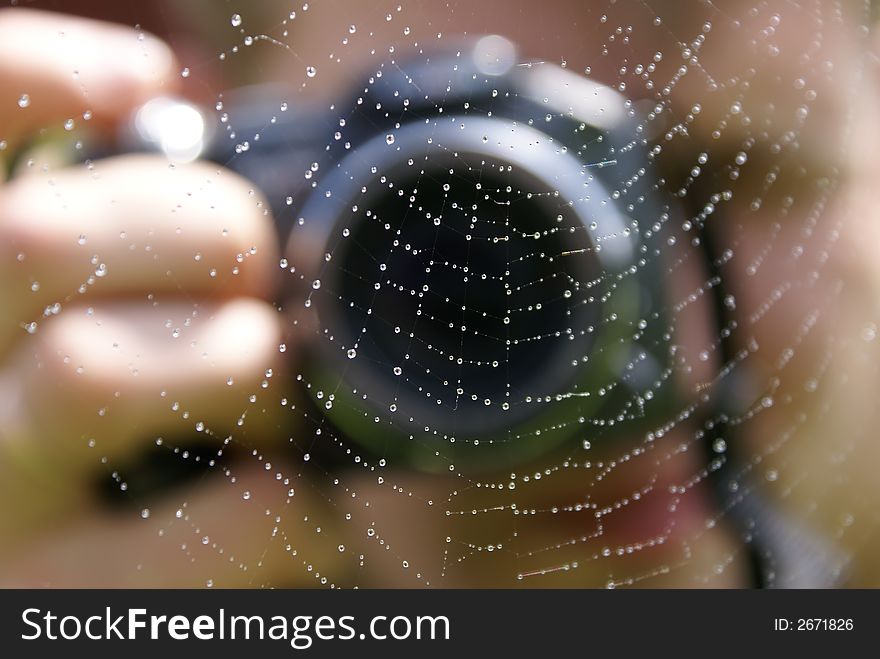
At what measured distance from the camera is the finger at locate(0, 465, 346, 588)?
0.26 m

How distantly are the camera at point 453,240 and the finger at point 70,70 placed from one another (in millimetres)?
35

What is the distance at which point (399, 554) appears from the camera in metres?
0.27

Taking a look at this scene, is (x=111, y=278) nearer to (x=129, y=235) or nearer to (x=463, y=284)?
(x=129, y=235)

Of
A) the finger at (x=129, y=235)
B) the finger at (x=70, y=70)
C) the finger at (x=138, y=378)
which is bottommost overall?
the finger at (x=138, y=378)

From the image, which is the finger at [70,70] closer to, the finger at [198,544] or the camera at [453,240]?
the camera at [453,240]

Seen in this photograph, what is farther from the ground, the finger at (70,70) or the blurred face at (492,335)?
the finger at (70,70)

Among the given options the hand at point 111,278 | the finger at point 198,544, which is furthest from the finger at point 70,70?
the finger at point 198,544

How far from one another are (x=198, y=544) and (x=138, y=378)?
7cm

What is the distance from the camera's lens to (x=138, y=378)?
0.78 ft

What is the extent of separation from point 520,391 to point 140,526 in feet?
0.50

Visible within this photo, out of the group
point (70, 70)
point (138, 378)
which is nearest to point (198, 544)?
point (138, 378)

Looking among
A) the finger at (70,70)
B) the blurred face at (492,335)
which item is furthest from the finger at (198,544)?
the finger at (70,70)

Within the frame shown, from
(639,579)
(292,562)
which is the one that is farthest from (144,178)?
(639,579)

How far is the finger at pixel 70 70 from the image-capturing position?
232mm
